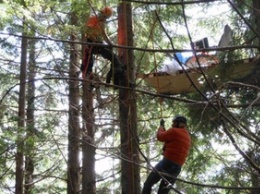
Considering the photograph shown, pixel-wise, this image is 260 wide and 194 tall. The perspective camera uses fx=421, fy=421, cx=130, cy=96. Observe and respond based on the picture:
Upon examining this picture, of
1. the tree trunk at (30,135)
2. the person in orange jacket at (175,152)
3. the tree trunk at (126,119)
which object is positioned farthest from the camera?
the tree trunk at (30,135)

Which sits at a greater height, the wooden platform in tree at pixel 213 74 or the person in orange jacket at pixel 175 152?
the wooden platform in tree at pixel 213 74

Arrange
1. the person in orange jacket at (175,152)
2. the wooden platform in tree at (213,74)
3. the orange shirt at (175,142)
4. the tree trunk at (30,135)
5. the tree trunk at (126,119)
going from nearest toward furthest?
the tree trunk at (126,119), the orange shirt at (175,142), the person in orange jacket at (175,152), the tree trunk at (30,135), the wooden platform in tree at (213,74)

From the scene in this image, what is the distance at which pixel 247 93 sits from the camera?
7.29 meters

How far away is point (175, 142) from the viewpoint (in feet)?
19.6

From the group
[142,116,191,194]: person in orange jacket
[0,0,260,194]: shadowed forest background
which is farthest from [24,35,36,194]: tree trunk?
[142,116,191,194]: person in orange jacket

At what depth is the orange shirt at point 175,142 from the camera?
5828 millimetres

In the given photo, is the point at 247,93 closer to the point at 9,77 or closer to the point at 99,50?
the point at 99,50

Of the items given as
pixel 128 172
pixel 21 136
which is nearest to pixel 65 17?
pixel 21 136

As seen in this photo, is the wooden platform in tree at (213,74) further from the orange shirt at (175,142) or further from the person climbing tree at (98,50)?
the orange shirt at (175,142)

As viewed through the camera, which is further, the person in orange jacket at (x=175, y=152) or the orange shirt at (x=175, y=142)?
the person in orange jacket at (x=175, y=152)

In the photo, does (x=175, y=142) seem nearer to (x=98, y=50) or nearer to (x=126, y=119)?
(x=126, y=119)

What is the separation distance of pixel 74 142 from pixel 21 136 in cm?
191

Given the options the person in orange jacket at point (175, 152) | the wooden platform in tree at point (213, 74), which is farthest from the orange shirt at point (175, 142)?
the wooden platform in tree at point (213, 74)

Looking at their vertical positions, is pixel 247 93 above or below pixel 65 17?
below
